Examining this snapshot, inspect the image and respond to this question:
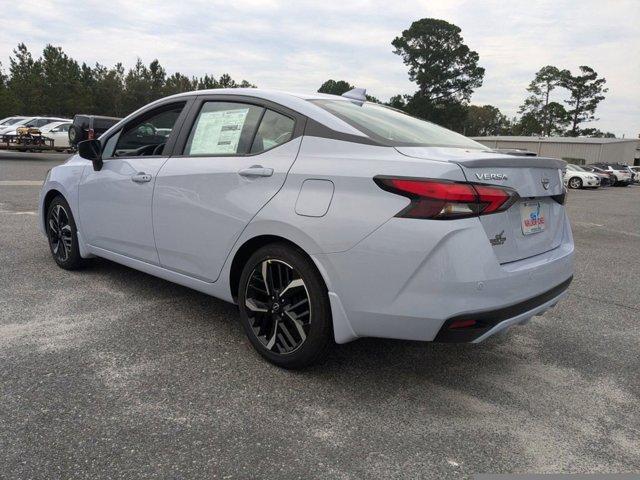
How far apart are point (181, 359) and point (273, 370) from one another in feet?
1.84

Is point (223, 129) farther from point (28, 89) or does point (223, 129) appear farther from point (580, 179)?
point (28, 89)

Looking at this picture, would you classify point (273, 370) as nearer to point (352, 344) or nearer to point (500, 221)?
point (352, 344)

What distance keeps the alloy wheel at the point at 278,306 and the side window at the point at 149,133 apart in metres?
1.39

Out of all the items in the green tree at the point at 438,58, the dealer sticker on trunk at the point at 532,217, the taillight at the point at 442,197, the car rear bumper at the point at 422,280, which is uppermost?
the green tree at the point at 438,58

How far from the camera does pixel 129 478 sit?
6.76 ft

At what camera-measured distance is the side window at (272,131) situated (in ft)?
10.0

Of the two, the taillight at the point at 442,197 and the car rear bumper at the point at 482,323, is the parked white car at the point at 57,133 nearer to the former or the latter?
the taillight at the point at 442,197

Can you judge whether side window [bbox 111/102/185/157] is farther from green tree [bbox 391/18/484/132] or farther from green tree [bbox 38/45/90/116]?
green tree [bbox 391/18/484/132]

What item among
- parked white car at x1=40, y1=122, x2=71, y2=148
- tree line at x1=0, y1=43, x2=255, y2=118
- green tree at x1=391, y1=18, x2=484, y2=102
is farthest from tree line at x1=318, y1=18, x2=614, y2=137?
parked white car at x1=40, y1=122, x2=71, y2=148

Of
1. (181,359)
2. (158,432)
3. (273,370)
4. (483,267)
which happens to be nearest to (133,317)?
(181,359)

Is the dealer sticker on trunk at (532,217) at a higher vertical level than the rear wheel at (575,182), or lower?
higher

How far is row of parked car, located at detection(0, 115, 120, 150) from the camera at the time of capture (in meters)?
18.7

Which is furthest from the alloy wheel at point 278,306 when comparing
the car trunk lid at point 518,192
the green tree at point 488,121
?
the green tree at point 488,121

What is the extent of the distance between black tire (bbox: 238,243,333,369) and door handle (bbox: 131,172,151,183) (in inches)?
44.7
